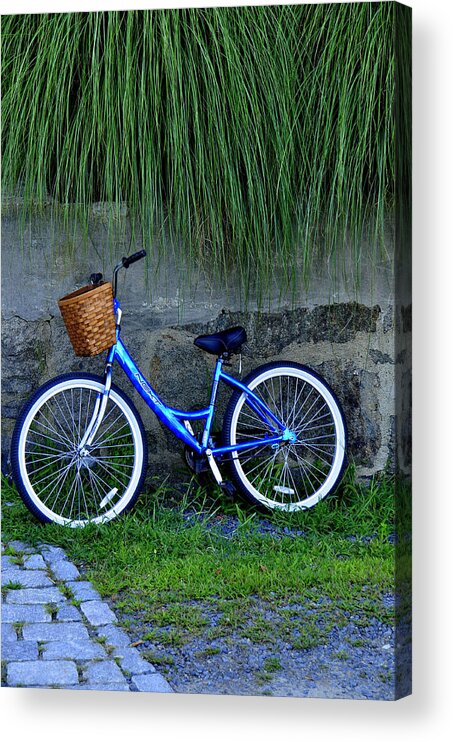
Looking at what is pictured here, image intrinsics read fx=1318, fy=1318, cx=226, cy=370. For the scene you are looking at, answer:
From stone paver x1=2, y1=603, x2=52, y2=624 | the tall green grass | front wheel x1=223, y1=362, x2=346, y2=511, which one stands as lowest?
stone paver x1=2, y1=603, x2=52, y2=624

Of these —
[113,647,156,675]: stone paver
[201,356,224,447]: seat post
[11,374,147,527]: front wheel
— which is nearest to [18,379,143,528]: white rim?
[11,374,147,527]: front wheel

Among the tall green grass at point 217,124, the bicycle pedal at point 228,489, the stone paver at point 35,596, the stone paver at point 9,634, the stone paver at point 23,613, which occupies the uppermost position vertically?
the tall green grass at point 217,124

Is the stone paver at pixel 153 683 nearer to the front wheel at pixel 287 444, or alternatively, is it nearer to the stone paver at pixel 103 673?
the stone paver at pixel 103 673

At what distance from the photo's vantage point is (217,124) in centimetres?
413

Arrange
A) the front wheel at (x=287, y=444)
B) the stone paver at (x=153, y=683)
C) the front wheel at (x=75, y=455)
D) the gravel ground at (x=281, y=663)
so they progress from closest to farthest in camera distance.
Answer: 1. the gravel ground at (x=281, y=663)
2. the stone paver at (x=153, y=683)
3. the front wheel at (x=287, y=444)
4. the front wheel at (x=75, y=455)

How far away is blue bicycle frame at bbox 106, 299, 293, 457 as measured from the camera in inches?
166

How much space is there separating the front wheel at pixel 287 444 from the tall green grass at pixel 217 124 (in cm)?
33

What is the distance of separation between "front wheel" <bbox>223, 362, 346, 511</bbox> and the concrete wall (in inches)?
2.5

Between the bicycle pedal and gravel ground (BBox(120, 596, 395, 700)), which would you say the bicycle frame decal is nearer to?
the bicycle pedal

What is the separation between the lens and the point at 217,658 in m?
4.03

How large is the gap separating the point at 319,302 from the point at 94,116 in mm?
932

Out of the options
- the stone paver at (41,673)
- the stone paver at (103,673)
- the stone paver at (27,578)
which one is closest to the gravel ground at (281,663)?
the stone paver at (103,673)

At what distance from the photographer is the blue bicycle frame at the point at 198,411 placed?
4.22 metres

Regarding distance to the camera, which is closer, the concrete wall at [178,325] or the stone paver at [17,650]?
the concrete wall at [178,325]
